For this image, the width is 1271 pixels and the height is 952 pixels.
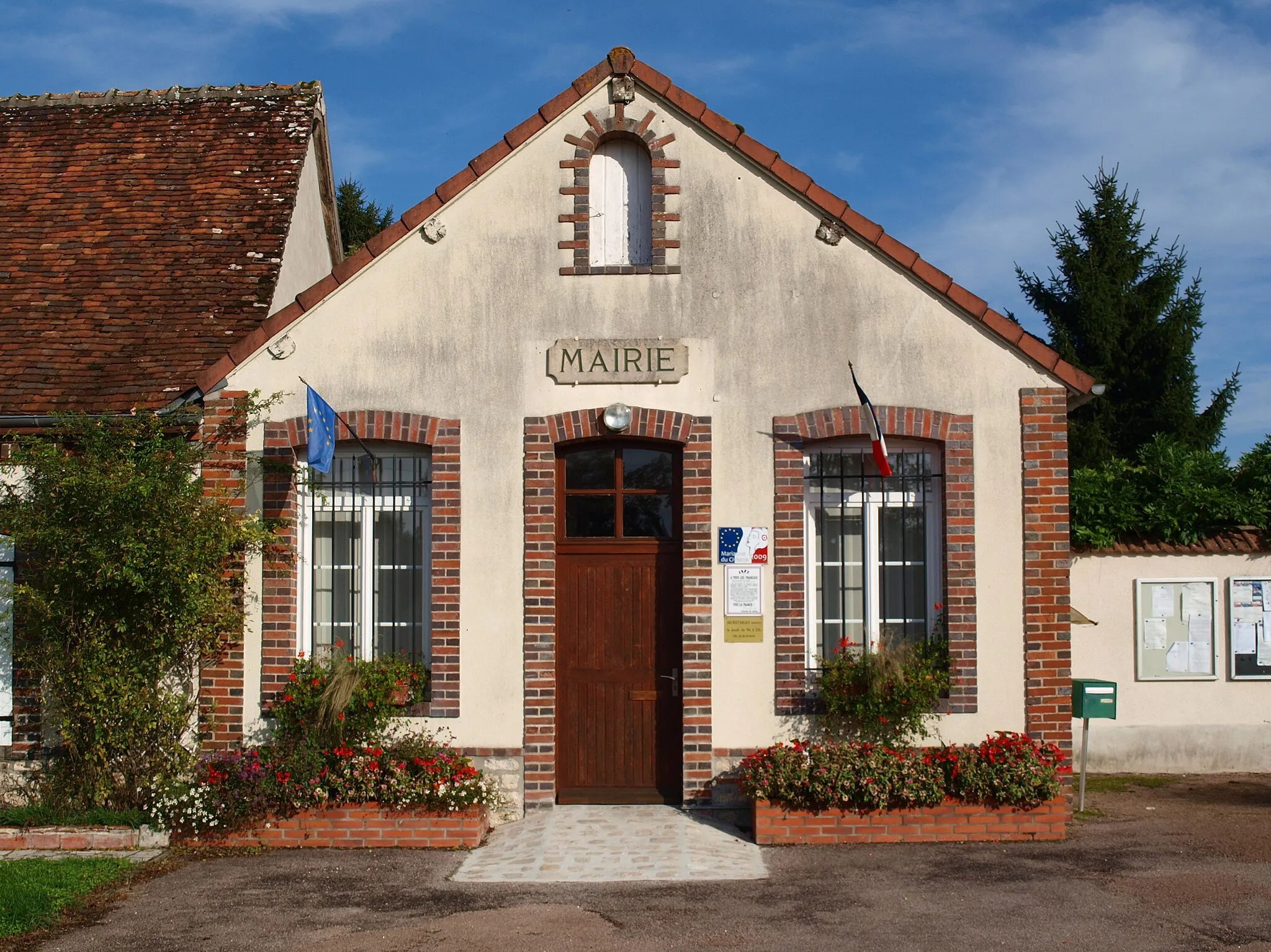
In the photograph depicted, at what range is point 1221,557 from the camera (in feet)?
37.4

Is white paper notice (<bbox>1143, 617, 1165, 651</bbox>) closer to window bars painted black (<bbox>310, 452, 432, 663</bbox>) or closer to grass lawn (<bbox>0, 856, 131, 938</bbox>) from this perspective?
window bars painted black (<bbox>310, 452, 432, 663</bbox>)

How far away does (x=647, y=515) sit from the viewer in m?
9.64

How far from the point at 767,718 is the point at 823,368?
2.66m

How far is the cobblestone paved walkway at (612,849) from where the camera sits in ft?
25.7

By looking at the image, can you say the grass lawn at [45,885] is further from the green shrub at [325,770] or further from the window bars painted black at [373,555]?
the window bars painted black at [373,555]

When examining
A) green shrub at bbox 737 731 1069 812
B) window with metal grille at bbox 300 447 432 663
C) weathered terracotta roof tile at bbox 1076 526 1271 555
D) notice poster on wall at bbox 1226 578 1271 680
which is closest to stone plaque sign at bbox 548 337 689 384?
window with metal grille at bbox 300 447 432 663

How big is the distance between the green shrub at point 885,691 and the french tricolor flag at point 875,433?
134 centimetres

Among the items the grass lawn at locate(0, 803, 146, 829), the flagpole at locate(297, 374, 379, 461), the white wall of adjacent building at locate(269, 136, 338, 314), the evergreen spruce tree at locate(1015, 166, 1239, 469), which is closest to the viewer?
the grass lawn at locate(0, 803, 146, 829)

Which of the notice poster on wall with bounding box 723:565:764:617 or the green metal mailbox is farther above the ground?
the notice poster on wall with bounding box 723:565:764:617

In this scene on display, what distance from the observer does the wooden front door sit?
946cm

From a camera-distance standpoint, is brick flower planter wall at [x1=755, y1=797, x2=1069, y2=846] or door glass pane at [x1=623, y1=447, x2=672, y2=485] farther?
door glass pane at [x1=623, y1=447, x2=672, y2=485]

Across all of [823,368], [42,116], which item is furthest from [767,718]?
[42,116]

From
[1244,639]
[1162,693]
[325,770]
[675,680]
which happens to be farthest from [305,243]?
[1244,639]

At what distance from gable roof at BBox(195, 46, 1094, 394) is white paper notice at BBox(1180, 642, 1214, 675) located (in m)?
3.52
